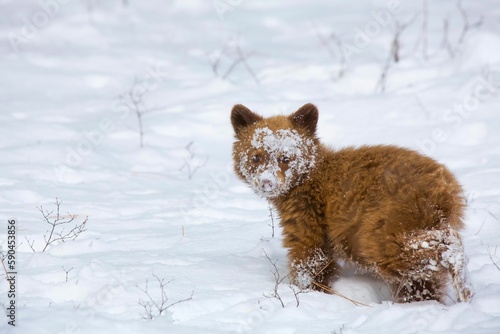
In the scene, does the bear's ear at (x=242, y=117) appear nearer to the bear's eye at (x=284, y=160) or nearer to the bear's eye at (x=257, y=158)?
the bear's eye at (x=257, y=158)

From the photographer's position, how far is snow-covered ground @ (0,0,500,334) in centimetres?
405

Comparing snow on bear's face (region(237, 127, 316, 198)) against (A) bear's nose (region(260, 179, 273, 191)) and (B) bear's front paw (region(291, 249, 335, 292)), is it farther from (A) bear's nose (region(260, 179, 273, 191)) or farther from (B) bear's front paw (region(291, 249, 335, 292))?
(B) bear's front paw (region(291, 249, 335, 292))

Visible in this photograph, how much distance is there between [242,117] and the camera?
5.60m

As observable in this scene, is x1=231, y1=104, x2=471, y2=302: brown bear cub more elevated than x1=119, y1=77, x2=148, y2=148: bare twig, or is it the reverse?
x1=231, y1=104, x2=471, y2=302: brown bear cub

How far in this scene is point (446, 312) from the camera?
148 inches

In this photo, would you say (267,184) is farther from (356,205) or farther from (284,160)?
(356,205)

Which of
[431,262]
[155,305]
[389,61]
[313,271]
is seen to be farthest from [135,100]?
[431,262]

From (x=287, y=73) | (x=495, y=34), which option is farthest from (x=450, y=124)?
(x=287, y=73)

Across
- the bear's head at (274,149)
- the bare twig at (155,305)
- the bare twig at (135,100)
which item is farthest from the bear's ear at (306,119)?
the bare twig at (135,100)

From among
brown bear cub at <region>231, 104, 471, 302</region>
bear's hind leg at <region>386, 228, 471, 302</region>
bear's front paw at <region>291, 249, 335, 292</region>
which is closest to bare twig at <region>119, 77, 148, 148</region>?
brown bear cub at <region>231, 104, 471, 302</region>

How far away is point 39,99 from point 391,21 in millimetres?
7191

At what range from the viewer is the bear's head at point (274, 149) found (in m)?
5.05

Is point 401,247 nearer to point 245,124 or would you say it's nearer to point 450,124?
point 245,124

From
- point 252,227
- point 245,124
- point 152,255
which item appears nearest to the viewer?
point 152,255
